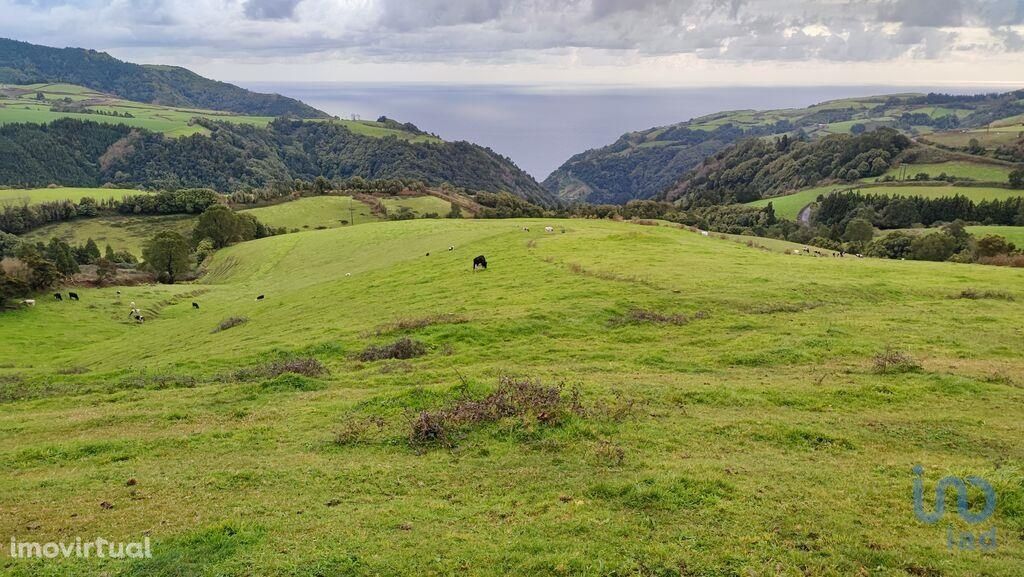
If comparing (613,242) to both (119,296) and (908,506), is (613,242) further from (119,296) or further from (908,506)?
(119,296)

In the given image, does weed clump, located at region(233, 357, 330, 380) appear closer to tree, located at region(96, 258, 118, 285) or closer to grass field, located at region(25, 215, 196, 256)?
tree, located at region(96, 258, 118, 285)

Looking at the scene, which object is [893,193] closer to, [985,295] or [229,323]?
[985,295]


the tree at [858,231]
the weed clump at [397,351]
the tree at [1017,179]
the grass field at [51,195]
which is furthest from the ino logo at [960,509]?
the grass field at [51,195]

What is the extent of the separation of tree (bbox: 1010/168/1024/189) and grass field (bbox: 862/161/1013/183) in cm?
444

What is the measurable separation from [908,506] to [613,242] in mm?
36909

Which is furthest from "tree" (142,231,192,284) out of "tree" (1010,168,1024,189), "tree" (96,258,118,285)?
"tree" (1010,168,1024,189)

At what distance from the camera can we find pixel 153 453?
50.8 feet

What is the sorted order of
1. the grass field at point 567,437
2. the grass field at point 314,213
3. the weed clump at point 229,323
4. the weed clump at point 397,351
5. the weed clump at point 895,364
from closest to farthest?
the grass field at point 567,437, the weed clump at point 895,364, the weed clump at point 397,351, the weed clump at point 229,323, the grass field at point 314,213

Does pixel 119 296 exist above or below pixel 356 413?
below

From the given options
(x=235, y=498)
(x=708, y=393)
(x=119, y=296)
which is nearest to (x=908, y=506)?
(x=708, y=393)

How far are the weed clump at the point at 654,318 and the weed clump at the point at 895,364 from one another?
7648 mm

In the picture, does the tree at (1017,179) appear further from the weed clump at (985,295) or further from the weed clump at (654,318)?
the weed clump at (654,318)

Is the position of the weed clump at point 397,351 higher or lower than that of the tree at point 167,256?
higher

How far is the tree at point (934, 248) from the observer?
6769cm
